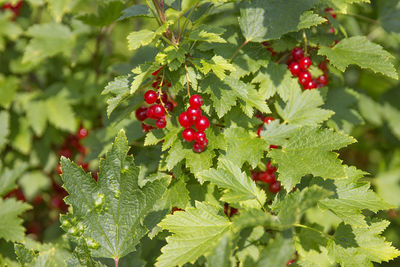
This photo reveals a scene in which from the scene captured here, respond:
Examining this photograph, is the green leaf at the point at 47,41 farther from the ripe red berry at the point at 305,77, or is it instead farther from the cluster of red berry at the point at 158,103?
the ripe red berry at the point at 305,77

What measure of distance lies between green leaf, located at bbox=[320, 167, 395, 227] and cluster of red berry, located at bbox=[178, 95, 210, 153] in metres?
0.65

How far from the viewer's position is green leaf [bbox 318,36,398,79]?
1.93 m

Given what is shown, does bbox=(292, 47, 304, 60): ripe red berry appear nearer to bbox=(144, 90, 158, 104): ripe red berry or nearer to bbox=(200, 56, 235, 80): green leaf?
bbox=(200, 56, 235, 80): green leaf

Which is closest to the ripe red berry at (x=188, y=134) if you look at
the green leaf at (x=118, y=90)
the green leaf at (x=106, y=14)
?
the green leaf at (x=118, y=90)

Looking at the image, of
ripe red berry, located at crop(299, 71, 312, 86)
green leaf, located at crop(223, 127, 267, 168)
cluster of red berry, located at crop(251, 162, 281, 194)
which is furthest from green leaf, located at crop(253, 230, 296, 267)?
ripe red berry, located at crop(299, 71, 312, 86)

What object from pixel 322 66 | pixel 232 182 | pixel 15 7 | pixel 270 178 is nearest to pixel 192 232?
pixel 232 182

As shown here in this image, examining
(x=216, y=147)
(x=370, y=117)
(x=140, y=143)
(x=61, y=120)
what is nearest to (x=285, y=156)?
(x=216, y=147)

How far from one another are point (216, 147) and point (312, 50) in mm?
950

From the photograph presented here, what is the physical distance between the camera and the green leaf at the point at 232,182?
1611 millimetres

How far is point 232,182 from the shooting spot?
5.38 feet

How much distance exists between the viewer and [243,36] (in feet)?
6.73

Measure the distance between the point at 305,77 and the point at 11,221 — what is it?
2.03 metres

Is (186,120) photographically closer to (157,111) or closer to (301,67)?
(157,111)

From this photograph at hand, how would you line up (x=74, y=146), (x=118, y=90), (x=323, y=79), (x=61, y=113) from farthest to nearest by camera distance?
(x=74, y=146) → (x=61, y=113) → (x=323, y=79) → (x=118, y=90)
